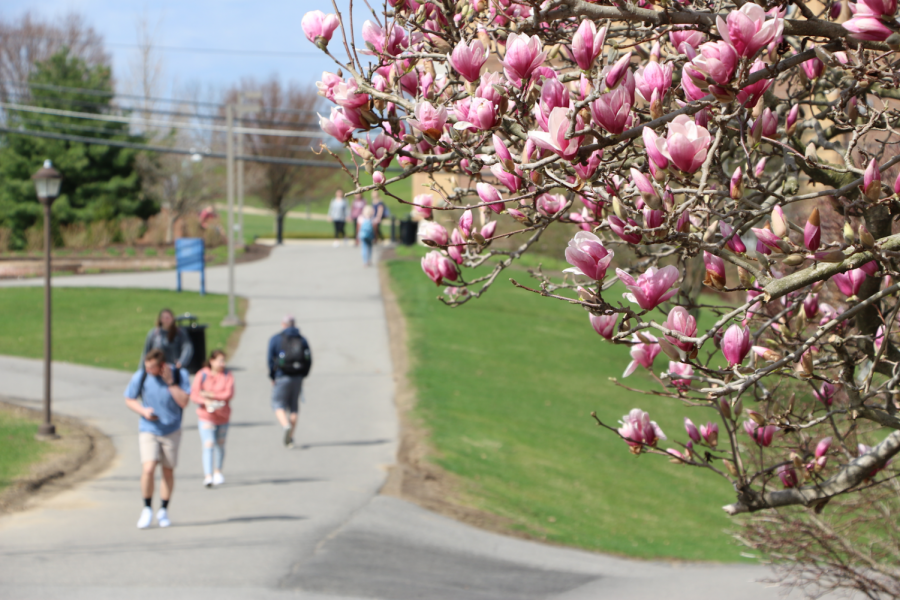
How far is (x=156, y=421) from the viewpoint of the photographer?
902 cm

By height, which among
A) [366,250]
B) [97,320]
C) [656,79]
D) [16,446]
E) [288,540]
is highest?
[656,79]

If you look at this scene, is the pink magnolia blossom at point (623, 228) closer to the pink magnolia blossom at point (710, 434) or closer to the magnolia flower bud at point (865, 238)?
the magnolia flower bud at point (865, 238)

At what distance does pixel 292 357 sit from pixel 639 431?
887cm

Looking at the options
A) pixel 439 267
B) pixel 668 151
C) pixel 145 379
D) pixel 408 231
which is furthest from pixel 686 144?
pixel 408 231

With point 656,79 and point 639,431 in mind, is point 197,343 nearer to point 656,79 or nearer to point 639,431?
point 639,431

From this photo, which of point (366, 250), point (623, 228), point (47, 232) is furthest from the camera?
point (366, 250)

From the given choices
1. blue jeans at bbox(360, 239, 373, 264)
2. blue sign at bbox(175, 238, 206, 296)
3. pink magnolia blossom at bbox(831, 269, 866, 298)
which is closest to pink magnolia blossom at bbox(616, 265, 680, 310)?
pink magnolia blossom at bbox(831, 269, 866, 298)

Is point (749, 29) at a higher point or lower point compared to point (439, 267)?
higher

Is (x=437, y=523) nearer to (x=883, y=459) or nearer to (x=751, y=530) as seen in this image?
(x=751, y=530)

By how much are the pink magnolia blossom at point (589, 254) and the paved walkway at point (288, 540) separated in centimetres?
567

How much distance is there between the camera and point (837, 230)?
18.9ft

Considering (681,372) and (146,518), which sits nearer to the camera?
(681,372)

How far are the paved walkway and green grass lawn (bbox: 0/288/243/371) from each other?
313 centimetres

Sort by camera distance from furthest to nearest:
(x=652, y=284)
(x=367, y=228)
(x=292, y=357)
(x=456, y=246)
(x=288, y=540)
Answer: (x=367, y=228)
(x=292, y=357)
(x=288, y=540)
(x=456, y=246)
(x=652, y=284)
